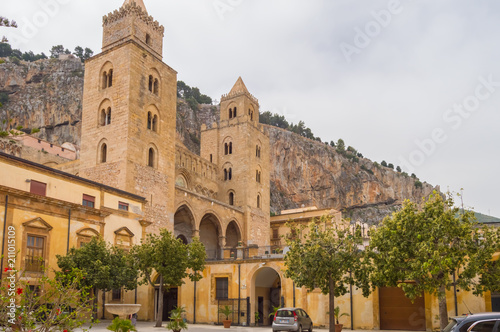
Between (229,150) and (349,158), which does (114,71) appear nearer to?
(229,150)

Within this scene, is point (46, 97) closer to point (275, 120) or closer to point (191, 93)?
point (191, 93)

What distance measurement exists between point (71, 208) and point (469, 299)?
719 inches

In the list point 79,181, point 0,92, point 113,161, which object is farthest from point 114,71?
point 0,92

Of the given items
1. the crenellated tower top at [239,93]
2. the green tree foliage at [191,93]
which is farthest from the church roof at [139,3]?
the green tree foliage at [191,93]

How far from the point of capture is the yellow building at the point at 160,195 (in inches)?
840

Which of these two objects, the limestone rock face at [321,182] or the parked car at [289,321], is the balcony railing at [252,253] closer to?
the parked car at [289,321]

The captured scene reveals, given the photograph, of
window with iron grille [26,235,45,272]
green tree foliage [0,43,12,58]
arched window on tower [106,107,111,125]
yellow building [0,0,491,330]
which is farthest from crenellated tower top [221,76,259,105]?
green tree foliage [0,43,12,58]

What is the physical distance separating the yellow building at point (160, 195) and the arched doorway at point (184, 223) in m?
0.09

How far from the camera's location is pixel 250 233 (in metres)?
47.3

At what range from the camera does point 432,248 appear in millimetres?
16141

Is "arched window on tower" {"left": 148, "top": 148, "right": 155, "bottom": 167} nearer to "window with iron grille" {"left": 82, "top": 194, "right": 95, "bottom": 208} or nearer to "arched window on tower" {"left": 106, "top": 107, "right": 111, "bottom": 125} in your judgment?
"arched window on tower" {"left": 106, "top": 107, "right": 111, "bottom": 125}

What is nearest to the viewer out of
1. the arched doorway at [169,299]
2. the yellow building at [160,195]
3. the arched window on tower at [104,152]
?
the yellow building at [160,195]

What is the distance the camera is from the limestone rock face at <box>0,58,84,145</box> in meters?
72.3

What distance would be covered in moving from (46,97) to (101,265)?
62.0 m
